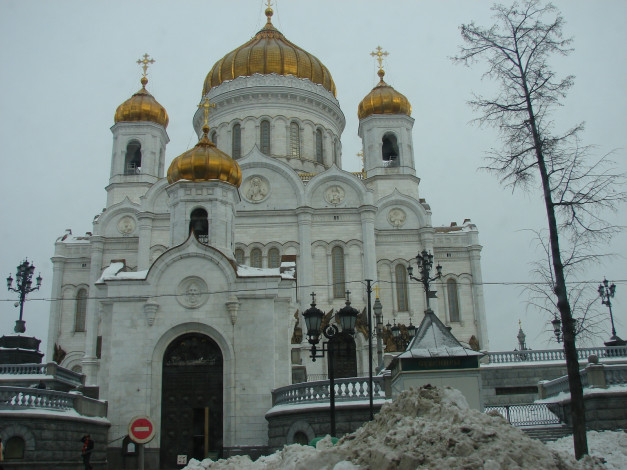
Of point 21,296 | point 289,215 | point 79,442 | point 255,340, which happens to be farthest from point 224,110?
point 79,442

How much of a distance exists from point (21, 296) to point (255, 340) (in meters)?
9.01

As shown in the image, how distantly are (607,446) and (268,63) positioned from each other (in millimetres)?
33971

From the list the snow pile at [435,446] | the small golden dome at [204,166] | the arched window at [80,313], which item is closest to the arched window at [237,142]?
the arched window at [80,313]

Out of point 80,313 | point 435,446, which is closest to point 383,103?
point 80,313

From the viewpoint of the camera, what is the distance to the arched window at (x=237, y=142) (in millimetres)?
42222

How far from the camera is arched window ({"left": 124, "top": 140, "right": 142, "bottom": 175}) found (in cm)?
4178

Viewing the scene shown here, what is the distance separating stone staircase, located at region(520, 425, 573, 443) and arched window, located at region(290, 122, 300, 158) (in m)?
27.1

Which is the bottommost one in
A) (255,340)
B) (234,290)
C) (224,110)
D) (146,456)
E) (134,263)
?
(146,456)

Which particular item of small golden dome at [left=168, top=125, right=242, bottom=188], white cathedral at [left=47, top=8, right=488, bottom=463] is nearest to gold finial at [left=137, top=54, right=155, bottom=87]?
white cathedral at [left=47, top=8, right=488, bottom=463]

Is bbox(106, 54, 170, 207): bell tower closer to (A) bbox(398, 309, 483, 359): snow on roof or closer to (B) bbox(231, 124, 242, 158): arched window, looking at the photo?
(B) bbox(231, 124, 242, 158): arched window

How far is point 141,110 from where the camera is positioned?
42.3 m

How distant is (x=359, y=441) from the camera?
9.15 metres

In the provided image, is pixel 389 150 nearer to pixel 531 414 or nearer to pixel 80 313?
pixel 80 313

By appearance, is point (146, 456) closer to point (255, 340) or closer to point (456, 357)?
point (255, 340)
